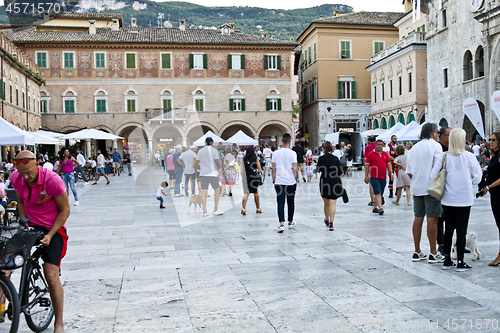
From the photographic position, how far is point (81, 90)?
137 feet

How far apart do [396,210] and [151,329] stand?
8.34 m

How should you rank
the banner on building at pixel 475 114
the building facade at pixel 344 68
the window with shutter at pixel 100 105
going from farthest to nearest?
the building facade at pixel 344 68 → the window with shutter at pixel 100 105 → the banner on building at pixel 475 114

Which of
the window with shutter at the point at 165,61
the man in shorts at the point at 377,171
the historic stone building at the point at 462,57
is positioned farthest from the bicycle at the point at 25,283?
the window with shutter at the point at 165,61

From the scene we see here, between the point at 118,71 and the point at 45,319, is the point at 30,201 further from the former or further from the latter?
the point at 118,71

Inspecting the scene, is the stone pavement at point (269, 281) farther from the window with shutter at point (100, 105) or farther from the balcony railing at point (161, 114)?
the window with shutter at point (100, 105)

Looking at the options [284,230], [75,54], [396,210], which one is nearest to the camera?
[284,230]

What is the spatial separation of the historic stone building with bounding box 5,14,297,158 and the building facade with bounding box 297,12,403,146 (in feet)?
9.77

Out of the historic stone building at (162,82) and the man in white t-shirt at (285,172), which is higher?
the historic stone building at (162,82)

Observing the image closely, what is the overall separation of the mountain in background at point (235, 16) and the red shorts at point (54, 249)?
3926 inches

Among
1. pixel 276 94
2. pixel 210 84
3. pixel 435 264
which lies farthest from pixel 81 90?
pixel 435 264

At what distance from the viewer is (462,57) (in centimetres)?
2648

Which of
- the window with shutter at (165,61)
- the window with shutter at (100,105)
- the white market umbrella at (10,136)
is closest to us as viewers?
the white market umbrella at (10,136)

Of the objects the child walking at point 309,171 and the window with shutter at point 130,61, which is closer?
the child walking at point 309,171

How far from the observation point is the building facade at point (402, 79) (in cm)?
3253
